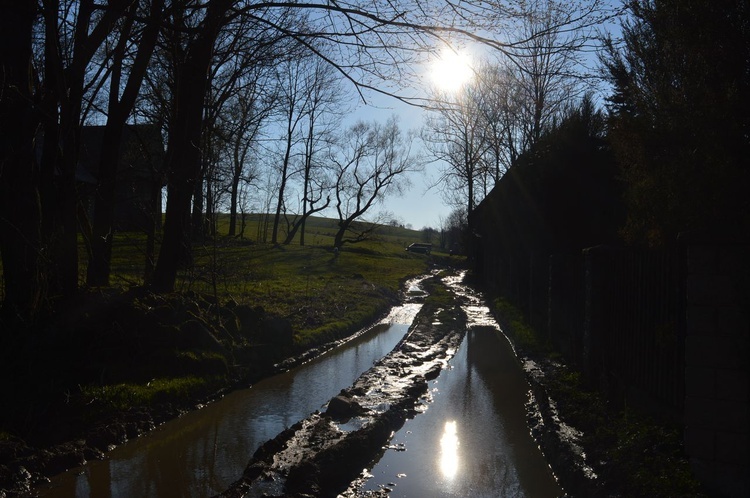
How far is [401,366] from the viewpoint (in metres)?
12.5

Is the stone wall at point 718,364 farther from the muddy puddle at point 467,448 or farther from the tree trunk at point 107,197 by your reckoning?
the tree trunk at point 107,197

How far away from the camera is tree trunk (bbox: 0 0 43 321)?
8.79 meters

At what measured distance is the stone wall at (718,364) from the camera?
5.46m

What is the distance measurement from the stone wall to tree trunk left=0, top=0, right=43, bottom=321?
744cm

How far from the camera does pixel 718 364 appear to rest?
5637 mm

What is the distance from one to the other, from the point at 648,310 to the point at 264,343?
7.59 metres

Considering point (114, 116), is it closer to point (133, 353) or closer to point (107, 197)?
point (107, 197)

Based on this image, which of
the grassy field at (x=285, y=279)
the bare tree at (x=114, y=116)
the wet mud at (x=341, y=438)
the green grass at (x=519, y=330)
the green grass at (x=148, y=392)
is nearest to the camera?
the wet mud at (x=341, y=438)

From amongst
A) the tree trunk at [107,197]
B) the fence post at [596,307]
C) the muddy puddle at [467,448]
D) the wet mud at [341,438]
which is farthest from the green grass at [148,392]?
the fence post at [596,307]

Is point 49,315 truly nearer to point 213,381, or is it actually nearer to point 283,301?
point 213,381

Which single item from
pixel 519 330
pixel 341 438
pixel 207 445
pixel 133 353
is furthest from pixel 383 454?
pixel 519 330

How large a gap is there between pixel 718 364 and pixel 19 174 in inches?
328

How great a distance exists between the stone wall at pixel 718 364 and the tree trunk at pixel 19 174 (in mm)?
7440

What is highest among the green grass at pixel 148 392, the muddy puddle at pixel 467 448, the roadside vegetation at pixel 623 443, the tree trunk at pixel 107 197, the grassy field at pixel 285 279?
the tree trunk at pixel 107 197
